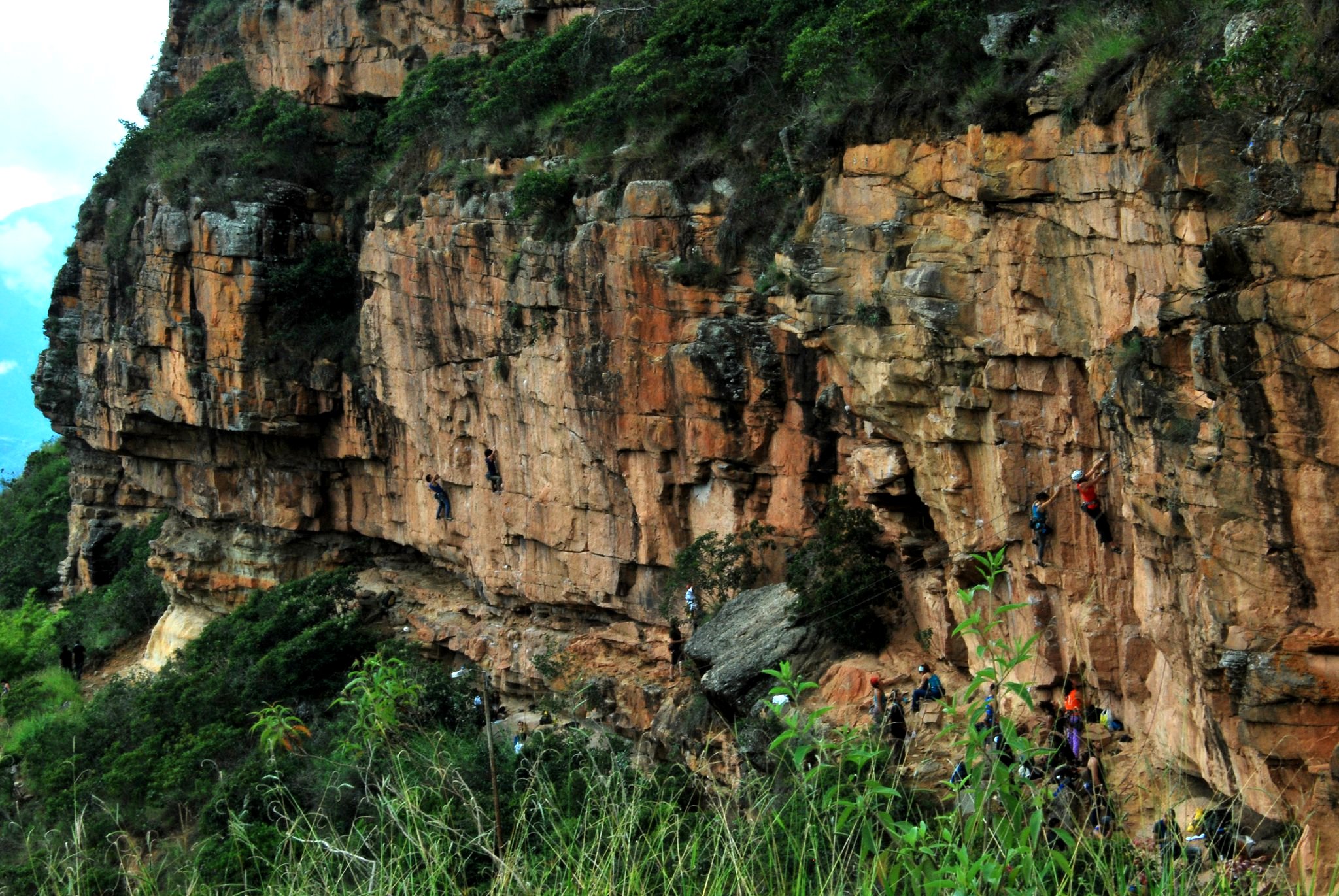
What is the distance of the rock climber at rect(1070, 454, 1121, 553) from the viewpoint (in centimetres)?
1453

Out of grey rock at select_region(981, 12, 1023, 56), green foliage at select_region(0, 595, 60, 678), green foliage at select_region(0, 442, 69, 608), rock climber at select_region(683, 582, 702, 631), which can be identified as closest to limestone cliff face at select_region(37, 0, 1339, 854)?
grey rock at select_region(981, 12, 1023, 56)

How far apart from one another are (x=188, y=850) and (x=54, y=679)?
68.5 feet

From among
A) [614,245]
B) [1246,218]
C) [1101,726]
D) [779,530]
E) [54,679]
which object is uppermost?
[614,245]

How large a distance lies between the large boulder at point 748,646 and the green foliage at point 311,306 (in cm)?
1534

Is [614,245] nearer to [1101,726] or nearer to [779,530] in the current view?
[779,530]

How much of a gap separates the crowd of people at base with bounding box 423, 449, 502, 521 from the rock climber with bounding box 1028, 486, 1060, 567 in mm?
13715

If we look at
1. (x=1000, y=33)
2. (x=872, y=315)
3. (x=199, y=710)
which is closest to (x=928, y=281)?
(x=872, y=315)

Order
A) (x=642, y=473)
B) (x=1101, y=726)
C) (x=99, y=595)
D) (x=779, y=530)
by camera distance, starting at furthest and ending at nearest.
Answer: (x=99, y=595)
(x=642, y=473)
(x=779, y=530)
(x=1101, y=726)

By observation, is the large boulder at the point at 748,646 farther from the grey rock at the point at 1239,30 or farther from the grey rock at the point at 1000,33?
the grey rock at the point at 1239,30

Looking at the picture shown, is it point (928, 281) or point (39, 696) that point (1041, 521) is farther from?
point (39, 696)

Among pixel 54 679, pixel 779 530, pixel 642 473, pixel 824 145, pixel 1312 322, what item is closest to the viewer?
pixel 1312 322

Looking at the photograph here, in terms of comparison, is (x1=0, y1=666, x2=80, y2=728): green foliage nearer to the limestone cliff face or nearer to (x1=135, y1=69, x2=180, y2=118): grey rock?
the limestone cliff face

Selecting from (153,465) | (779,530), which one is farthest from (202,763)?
(153,465)

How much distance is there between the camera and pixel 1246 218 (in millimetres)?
11195
